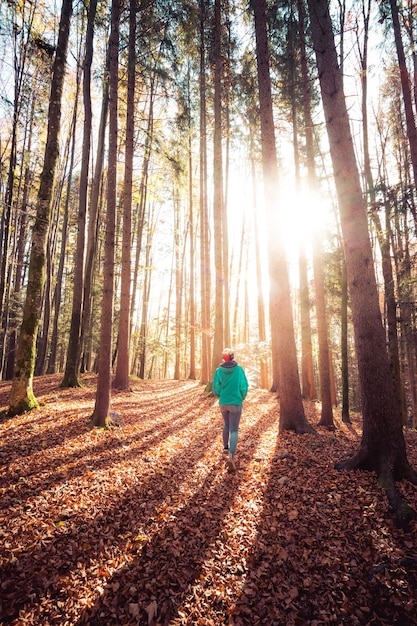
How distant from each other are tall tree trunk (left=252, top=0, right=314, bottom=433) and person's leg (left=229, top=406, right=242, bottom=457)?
→ 6.07 ft

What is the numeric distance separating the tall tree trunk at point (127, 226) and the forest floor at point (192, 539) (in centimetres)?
550

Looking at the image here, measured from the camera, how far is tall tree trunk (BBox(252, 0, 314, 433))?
21.7 feet

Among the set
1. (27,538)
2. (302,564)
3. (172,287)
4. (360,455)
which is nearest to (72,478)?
(27,538)

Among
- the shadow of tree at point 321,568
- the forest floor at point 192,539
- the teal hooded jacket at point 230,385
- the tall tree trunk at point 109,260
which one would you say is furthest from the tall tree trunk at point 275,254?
the tall tree trunk at point 109,260

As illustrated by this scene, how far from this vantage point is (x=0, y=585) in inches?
96.3

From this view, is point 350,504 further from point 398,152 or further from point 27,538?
point 398,152

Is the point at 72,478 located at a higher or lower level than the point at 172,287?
lower

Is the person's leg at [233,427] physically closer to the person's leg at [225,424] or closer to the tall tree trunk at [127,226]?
the person's leg at [225,424]

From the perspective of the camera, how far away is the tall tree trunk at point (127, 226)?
9.02 m

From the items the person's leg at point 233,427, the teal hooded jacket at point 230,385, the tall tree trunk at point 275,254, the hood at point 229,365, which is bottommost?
the person's leg at point 233,427

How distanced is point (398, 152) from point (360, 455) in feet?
45.5

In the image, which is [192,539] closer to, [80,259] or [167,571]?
[167,571]

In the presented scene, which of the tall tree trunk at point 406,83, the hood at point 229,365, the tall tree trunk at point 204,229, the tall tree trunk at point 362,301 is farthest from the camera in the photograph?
the tall tree trunk at point 204,229

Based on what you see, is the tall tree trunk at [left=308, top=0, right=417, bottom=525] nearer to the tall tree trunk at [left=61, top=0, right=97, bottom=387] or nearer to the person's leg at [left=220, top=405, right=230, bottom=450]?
the person's leg at [left=220, top=405, right=230, bottom=450]
